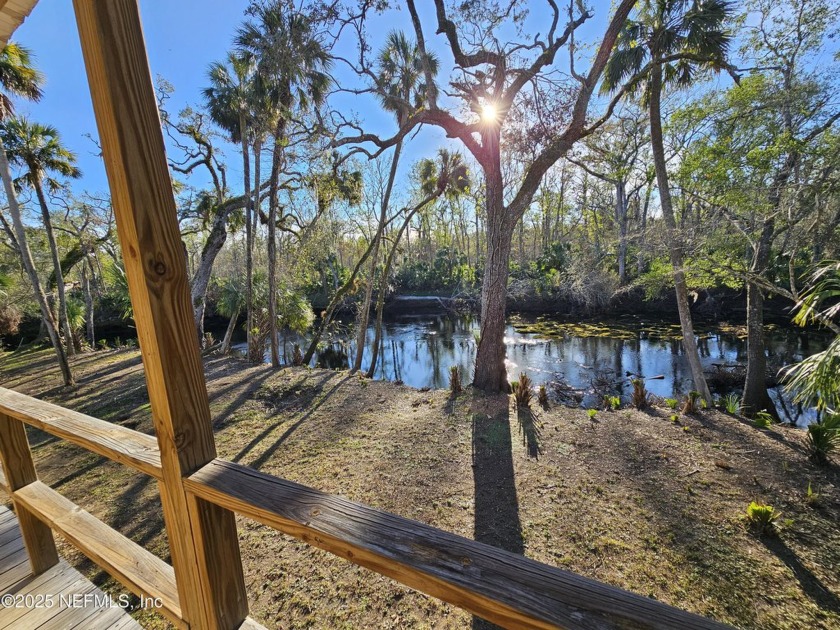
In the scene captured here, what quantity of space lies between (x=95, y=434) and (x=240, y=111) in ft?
28.1

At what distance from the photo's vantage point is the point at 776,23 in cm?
569

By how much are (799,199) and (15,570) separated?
8.20m

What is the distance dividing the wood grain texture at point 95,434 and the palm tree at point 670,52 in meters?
6.89

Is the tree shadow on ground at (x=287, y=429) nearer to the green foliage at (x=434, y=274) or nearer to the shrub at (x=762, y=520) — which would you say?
the shrub at (x=762, y=520)

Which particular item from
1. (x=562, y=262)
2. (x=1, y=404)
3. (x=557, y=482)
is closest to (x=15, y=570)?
(x=1, y=404)

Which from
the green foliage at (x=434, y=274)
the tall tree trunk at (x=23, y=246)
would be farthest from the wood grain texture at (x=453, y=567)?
the green foliage at (x=434, y=274)

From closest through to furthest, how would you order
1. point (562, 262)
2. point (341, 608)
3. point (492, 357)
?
point (341, 608)
point (492, 357)
point (562, 262)

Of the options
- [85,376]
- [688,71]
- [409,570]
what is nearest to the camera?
[409,570]

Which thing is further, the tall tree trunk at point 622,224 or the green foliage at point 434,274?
the green foliage at point 434,274

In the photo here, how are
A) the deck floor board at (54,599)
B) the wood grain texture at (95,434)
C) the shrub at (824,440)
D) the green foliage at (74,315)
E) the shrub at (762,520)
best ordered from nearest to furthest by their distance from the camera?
the wood grain texture at (95,434), the deck floor board at (54,599), the shrub at (762,520), the shrub at (824,440), the green foliage at (74,315)

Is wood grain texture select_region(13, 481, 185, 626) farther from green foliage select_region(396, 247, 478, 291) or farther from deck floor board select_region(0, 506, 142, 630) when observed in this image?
green foliage select_region(396, 247, 478, 291)

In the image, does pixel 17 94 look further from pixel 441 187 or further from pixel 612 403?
pixel 612 403

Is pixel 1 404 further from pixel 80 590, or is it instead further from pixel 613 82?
pixel 613 82

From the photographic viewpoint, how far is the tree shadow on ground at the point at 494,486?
279 cm
